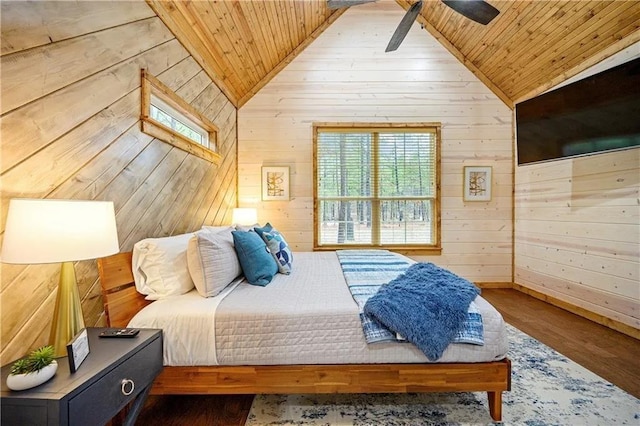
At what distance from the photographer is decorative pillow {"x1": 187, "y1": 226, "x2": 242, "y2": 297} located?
162 cm

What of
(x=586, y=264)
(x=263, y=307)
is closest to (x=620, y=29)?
(x=586, y=264)

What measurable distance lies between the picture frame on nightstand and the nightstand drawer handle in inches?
7.0

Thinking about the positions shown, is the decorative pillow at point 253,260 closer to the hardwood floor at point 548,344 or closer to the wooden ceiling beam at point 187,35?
the hardwood floor at point 548,344

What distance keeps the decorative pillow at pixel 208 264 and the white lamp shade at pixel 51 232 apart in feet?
1.92

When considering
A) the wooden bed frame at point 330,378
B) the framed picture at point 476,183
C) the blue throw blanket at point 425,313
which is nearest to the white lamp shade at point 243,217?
the wooden bed frame at point 330,378

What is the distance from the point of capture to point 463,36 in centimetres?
366

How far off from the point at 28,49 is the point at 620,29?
4.31 meters

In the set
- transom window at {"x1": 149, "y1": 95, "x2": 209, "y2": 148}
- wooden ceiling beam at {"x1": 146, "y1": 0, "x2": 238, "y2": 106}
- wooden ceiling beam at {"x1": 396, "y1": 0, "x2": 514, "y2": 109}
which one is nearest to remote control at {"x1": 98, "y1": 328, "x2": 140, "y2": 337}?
transom window at {"x1": 149, "y1": 95, "x2": 209, "y2": 148}

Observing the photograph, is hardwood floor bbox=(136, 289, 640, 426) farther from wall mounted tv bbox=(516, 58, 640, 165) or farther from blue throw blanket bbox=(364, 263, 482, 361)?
wall mounted tv bbox=(516, 58, 640, 165)

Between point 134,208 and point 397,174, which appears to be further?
point 397,174

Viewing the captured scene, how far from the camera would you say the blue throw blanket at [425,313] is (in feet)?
4.61

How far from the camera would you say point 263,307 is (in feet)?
4.94

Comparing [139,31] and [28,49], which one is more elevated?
[139,31]

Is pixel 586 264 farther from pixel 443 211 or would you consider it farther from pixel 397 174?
pixel 397 174
